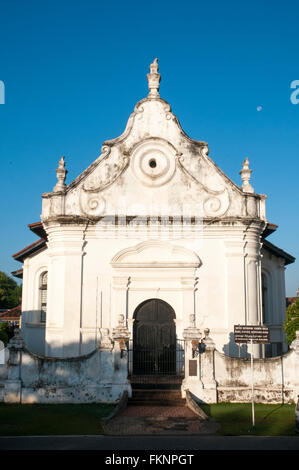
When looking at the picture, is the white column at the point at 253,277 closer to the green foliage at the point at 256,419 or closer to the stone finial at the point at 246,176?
the stone finial at the point at 246,176

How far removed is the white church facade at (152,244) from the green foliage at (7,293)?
2189 inches

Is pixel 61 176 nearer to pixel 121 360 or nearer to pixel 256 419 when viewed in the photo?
pixel 121 360

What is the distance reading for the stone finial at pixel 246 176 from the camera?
20.5 meters

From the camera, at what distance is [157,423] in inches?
515

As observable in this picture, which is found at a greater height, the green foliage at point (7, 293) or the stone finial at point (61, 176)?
the stone finial at point (61, 176)

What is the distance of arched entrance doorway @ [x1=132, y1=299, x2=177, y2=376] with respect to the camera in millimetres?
18625

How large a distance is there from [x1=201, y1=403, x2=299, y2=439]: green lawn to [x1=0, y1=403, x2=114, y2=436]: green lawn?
11.0ft

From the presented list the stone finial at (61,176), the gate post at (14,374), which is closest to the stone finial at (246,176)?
the stone finial at (61,176)

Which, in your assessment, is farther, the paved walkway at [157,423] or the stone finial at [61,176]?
the stone finial at [61,176]

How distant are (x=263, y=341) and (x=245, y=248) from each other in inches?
229

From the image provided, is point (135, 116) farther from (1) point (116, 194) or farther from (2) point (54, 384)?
(2) point (54, 384)

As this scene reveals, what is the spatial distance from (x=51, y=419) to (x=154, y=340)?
6.04 meters

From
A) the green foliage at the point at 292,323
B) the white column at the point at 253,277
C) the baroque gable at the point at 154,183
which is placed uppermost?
the baroque gable at the point at 154,183

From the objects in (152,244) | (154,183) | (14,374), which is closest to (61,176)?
(154,183)
